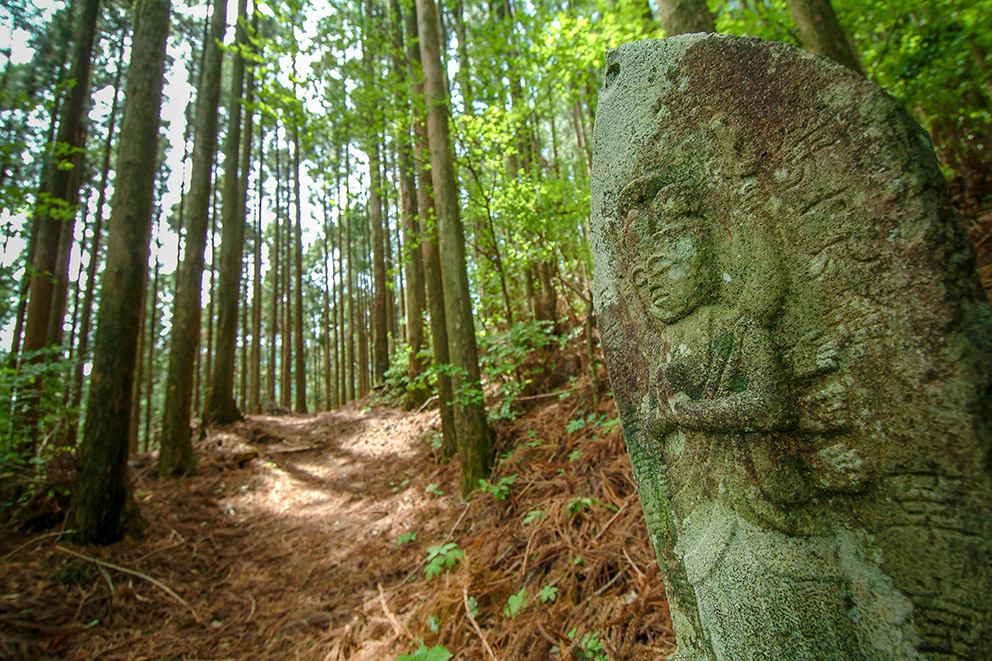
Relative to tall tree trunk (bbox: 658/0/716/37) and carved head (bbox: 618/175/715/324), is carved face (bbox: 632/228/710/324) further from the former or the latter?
tall tree trunk (bbox: 658/0/716/37)

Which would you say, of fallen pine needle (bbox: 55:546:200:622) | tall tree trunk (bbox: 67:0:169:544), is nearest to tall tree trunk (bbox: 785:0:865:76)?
tall tree trunk (bbox: 67:0:169:544)

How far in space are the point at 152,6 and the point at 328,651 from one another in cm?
650

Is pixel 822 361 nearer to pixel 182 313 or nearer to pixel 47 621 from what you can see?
pixel 47 621

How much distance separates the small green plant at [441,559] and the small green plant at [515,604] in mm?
661

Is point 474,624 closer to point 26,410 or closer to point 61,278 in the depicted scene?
point 26,410

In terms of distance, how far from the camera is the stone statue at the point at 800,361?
1.10 metres

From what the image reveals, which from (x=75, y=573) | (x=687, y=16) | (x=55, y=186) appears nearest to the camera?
(x=687, y=16)

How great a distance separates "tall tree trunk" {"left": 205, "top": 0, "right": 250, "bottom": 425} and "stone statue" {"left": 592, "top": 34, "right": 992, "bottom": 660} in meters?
8.85

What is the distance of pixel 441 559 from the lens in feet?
11.5

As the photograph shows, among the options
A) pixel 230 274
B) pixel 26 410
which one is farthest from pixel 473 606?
pixel 230 274

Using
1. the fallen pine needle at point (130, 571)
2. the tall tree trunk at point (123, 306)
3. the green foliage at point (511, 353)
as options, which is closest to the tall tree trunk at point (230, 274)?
the tall tree trunk at point (123, 306)

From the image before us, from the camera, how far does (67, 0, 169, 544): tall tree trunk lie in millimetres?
4125

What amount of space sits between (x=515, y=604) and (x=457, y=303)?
9.48 feet

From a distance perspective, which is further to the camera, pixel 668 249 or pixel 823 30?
pixel 823 30
